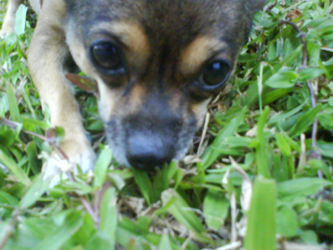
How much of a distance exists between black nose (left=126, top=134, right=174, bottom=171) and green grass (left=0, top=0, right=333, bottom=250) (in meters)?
0.05

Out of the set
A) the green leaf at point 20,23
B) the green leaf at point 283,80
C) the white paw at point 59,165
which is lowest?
the white paw at point 59,165

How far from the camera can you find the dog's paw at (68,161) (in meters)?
1.36

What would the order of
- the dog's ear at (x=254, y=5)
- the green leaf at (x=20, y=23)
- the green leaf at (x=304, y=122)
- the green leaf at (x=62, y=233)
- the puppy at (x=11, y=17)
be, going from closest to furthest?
the green leaf at (x=62, y=233) < the green leaf at (x=304, y=122) < the dog's ear at (x=254, y=5) < the green leaf at (x=20, y=23) < the puppy at (x=11, y=17)

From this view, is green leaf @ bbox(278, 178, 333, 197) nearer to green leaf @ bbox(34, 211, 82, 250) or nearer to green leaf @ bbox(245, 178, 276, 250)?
green leaf @ bbox(245, 178, 276, 250)

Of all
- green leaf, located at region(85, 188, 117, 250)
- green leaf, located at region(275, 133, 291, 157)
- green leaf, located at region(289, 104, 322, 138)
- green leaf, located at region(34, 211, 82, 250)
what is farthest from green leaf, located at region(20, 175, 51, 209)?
green leaf, located at region(289, 104, 322, 138)

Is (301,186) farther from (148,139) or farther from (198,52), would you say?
(198,52)

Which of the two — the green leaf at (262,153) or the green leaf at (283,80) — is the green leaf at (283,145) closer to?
the green leaf at (262,153)

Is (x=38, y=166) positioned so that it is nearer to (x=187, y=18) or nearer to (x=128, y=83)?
(x=128, y=83)

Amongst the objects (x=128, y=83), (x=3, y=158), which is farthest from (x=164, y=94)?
(x=3, y=158)

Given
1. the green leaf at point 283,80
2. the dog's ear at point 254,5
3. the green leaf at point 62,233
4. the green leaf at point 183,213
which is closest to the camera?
the green leaf at point 62,233

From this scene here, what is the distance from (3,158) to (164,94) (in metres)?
0.96

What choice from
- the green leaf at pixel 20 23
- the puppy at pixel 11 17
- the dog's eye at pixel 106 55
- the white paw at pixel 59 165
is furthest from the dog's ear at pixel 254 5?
the puppy at pixel 11 17

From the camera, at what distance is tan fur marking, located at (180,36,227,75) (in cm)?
173

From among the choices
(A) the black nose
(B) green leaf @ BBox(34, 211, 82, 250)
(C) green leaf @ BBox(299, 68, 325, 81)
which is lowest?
(B) green leaf @ BBox(34, 211, 82, 250)
